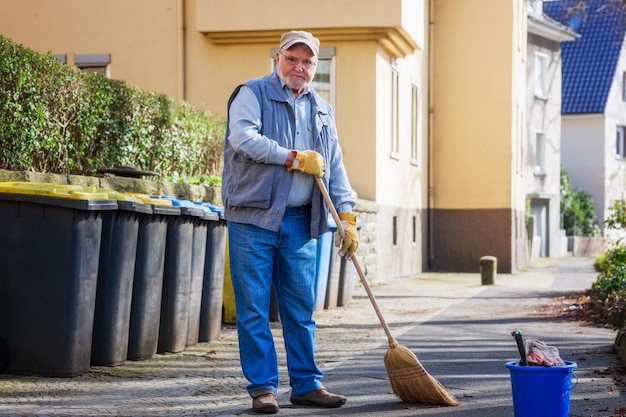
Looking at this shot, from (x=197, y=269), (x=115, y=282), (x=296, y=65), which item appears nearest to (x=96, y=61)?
(x=197, y=269)

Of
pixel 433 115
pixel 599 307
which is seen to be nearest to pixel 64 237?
pixel 599 307

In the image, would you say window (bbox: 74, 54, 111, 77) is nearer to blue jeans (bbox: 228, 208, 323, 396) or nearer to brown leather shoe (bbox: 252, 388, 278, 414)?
blue jeans (bbox: 228, 208, 323, 396)

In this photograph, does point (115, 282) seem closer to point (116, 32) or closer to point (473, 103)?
point (116, 32)

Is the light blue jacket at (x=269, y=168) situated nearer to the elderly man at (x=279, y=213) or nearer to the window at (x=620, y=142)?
the elderly man at (x=279, y=213)

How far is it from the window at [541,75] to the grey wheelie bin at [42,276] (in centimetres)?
3108

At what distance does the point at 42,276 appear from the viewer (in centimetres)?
754

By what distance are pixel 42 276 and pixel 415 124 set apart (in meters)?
18.5

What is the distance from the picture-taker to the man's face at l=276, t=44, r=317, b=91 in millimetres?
6715

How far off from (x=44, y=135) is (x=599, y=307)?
21.8 ft

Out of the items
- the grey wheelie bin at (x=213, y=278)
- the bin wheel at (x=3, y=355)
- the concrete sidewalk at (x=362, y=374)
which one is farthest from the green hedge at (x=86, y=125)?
the bin wheel at (x=3, y=355)

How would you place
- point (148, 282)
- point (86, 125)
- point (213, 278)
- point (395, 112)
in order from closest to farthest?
point (148, 282) < point (213, 278) < point (86, 125) < point (395, 112)

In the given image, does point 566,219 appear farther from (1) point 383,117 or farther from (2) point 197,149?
(2) point 197,149

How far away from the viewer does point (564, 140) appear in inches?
1833

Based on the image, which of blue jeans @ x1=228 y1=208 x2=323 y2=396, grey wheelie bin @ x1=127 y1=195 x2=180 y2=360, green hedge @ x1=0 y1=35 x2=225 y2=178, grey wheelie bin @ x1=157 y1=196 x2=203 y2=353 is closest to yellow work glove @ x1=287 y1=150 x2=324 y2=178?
blue jeans @ x1=228 y1=208 x2=323 y2=396
